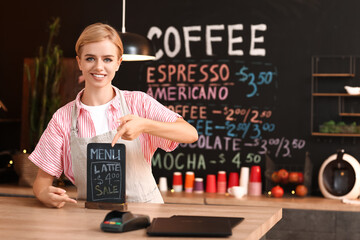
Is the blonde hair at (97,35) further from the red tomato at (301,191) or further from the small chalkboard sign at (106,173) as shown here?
the red tomato at (301,191)

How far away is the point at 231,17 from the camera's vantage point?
4.91m

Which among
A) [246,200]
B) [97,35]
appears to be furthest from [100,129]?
[246,200]

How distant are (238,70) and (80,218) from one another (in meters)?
3.19

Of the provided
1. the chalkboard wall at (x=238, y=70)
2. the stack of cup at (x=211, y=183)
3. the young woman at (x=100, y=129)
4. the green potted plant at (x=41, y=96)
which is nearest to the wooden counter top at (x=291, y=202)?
the stack of cup at (x=211, y=183)

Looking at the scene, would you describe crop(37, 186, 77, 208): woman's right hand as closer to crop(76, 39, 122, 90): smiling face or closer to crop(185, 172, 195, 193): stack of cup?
crop(76, 39, 122, 90): smiling face

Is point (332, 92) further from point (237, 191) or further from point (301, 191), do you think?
point (237, 191)

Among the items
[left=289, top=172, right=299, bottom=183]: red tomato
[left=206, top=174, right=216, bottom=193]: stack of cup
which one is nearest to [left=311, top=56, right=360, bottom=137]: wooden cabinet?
[left=289, top=172, right=299, bottom=183]: red tomato

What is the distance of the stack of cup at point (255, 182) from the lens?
15.2 feet

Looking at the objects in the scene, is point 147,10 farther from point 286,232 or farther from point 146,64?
point 286,232

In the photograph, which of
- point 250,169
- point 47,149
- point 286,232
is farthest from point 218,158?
point 47,149

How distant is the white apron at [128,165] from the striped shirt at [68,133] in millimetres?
24

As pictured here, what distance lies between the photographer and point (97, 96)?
233 centimetres

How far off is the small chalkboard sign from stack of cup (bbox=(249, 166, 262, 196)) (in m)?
2.69

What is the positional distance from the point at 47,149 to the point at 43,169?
0.08 meters
